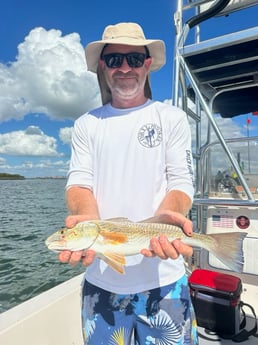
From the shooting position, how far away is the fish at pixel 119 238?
1.43m

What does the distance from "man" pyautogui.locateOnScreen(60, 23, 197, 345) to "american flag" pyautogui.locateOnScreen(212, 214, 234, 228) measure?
1.98m

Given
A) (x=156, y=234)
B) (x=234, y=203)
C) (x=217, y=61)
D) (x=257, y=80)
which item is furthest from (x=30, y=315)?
(x=257, y=80)

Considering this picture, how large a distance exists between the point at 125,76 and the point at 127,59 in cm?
10

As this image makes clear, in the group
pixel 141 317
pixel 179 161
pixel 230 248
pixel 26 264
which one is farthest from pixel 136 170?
pixel 26 264

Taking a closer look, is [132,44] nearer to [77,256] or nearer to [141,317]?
[77,256]

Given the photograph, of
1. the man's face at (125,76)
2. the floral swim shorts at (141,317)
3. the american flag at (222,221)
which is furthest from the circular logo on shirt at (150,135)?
the american flag at (222,221)

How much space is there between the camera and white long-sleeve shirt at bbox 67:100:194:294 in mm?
1530

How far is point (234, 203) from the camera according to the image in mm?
3000

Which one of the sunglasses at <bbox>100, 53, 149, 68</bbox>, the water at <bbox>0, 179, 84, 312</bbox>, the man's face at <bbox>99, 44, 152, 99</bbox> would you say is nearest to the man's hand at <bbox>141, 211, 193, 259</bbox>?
the man's face at <bbox>99, 44, 152, 99</bbox>

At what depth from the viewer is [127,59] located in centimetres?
174

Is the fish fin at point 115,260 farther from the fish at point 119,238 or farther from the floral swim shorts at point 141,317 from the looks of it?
the floral swim shorts at point 141,317

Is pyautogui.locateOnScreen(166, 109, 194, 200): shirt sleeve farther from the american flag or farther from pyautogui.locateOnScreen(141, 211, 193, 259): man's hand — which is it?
the american flag

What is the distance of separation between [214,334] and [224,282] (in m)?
0.50

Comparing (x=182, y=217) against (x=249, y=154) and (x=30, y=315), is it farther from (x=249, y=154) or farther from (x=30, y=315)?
(x=249, y=154)
